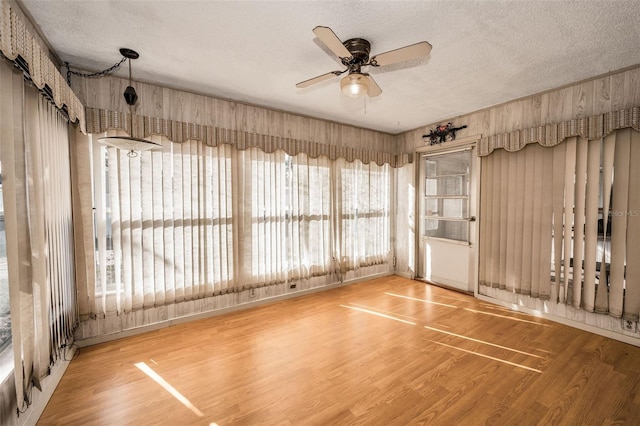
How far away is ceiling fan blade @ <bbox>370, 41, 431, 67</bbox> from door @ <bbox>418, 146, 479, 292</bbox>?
8.95ft

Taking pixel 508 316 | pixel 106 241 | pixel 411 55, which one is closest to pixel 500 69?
pixel 411 55

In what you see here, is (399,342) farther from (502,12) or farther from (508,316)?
(502,12)

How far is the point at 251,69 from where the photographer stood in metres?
2.60

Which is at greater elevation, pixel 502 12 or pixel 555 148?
pixel 502 12

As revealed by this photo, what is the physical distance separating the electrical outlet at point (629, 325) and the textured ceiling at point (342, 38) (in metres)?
2.46

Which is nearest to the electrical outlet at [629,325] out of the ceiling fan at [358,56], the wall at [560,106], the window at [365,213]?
the wall at [560,106]

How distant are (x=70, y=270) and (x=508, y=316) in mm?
4672

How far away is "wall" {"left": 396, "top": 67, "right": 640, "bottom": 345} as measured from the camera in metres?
2.65

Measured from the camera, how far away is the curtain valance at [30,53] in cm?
125

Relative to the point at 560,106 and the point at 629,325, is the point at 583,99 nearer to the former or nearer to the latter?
the point at 560,106

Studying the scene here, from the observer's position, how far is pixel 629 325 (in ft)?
8.66

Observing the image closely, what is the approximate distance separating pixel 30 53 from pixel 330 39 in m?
1.69

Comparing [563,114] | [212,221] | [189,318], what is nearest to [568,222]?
[563,114]

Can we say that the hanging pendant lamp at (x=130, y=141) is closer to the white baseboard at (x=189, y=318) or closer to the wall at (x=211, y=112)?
the wall at (x=211, y=112)
